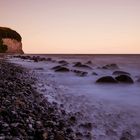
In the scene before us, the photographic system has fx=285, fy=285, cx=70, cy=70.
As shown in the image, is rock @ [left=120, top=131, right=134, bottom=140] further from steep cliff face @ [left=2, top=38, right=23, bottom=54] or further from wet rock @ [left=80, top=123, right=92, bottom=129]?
steep cliff face @ [left=2, top=38, right=23, bottom=54]

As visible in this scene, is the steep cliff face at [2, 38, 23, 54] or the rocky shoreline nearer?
the rocky shoreline

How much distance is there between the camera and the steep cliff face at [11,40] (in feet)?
352

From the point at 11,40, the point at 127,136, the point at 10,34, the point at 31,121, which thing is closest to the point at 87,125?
the point at 127,136

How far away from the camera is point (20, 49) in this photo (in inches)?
4631

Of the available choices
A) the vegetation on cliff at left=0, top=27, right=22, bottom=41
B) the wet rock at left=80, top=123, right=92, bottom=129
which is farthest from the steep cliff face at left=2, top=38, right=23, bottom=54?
the wet rock at left=80, top=123, right=92, bottom=129

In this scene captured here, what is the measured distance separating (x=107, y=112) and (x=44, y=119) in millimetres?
2361

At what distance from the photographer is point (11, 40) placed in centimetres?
11062

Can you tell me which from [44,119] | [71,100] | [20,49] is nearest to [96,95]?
[71,100]

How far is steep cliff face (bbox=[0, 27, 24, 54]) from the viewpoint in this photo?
10731cm

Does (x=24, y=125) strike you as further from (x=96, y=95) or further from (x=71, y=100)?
(x=96, y=95)

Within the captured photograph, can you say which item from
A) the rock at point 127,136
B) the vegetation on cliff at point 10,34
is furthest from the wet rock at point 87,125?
the vegetation on cliff at point 10,34

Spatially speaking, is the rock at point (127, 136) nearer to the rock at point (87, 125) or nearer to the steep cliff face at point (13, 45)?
the rock at point (87, 125)

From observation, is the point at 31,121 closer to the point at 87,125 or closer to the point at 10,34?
the point at 87,125

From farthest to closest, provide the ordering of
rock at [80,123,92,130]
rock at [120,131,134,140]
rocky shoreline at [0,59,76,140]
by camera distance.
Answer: rock at [80,123,92,130], rock at [120,131,134,140], rocky shoreline at [0,59,76,140]
